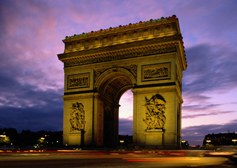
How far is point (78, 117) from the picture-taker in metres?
30.9

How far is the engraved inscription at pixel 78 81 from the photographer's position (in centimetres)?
3130

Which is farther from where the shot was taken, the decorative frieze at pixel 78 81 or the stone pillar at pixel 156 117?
the decorative frieze at pixel 78 81

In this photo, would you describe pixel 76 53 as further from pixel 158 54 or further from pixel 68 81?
pixel 158 54

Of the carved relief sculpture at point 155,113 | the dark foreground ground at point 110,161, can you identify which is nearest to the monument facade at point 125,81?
the carved relief sculpture at point 155,113

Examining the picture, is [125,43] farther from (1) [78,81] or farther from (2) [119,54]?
(1) [78,81]

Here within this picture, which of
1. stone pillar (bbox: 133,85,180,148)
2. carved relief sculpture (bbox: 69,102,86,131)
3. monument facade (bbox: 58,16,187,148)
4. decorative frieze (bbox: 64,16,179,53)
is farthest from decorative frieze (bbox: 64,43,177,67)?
carved relief sculpture (bbox: 69,102,86,131)

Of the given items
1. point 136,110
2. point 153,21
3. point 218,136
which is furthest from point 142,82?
point 218,136

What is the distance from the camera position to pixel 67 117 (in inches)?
1240

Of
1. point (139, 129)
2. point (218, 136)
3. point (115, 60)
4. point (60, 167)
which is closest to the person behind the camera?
point (60, 167)

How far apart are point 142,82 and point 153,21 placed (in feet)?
16.7

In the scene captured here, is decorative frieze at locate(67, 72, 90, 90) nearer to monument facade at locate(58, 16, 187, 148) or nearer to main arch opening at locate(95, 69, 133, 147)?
monument facade at locate(58, 16, 187, 148)

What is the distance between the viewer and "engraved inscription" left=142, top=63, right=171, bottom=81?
90.6 ft

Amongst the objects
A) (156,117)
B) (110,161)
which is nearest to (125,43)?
(156,117)

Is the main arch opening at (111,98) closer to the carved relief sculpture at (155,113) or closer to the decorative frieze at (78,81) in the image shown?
the decorative frieze at (78,81)
